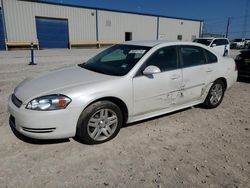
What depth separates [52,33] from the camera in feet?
80.0

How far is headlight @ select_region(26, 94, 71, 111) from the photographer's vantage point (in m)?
2.78

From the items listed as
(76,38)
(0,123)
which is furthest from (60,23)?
(0,123)

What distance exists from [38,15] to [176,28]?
23.3 meters

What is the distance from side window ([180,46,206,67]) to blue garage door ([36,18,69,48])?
74.8ft

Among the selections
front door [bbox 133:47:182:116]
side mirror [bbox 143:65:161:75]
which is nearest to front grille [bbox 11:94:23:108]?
front door [bbox 133:47:182:116]

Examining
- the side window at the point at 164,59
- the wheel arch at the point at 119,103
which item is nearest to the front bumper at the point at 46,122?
the wheel arch at the point at 119,103

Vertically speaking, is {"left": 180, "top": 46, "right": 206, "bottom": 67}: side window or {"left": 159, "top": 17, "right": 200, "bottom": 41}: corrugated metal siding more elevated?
{"left": 159, "top": 17, "right": 200, "bottom": 41}: corrugated metal siding

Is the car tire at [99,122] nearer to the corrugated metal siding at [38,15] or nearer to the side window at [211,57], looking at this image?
the side window at [211,57]

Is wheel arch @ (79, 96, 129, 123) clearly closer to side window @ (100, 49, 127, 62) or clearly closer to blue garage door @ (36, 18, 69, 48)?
side window @ (100, 49, 127, 62)

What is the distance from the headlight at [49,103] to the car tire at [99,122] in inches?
12.2

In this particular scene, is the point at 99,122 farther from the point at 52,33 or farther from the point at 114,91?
the point at 52,33

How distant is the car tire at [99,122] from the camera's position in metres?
2.98

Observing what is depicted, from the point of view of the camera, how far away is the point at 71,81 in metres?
3.19

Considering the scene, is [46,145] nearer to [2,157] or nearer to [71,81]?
[2,157]
